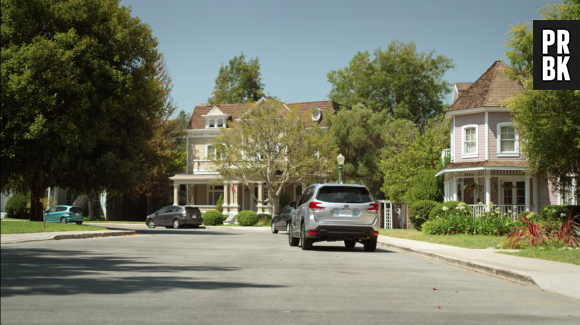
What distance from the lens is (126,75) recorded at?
96.2 feet

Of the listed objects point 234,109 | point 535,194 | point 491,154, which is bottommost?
point 535,194

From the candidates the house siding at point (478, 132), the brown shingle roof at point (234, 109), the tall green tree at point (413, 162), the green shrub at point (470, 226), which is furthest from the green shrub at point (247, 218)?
the green shrub at point (470, 226)

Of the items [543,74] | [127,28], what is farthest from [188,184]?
[543,74]

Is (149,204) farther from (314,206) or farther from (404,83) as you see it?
(314,206)

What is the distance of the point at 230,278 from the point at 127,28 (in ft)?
72.9

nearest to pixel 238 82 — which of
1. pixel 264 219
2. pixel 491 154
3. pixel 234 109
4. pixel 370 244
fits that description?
pixel 234 109

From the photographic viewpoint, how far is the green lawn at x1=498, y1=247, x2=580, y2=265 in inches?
578

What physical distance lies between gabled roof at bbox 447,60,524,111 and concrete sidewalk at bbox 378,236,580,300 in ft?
66.2

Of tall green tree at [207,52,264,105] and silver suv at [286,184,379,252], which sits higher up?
tall green tree at [207,52,264,105]

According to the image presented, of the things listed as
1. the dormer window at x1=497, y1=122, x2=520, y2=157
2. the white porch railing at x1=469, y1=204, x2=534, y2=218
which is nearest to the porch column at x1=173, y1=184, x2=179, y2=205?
the white porch railing at x1=469, y1=204, x2=534, y2=218

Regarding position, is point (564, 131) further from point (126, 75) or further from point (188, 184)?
point (188, 184)

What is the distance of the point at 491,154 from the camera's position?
1411 inches

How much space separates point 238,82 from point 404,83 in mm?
24503

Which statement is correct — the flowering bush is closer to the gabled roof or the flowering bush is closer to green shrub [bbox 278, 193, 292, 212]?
the gabled roof
